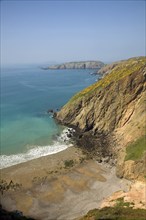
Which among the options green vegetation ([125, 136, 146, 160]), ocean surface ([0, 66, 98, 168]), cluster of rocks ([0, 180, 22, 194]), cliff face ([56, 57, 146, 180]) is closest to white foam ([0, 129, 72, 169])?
ocean surface ([0, 66, 98, 168])

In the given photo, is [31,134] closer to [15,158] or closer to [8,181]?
[15,158]

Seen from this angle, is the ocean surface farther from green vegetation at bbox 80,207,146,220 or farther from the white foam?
green vegetation at bbox 80,207,146,220

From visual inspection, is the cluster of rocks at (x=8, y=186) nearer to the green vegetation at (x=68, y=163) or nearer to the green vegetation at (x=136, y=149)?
the green vegetation at (x=68, y=163)

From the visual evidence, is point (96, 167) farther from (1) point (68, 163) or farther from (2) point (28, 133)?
(2) point (28, 133)

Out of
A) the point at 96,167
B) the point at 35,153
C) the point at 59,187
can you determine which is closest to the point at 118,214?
the point at 59,187

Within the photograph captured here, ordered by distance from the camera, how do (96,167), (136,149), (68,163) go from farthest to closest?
(68,163) → (96,167) → (136,149)

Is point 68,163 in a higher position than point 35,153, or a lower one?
lower

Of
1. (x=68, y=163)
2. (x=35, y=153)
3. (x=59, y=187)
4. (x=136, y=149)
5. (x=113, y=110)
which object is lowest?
(x=59, y=187)

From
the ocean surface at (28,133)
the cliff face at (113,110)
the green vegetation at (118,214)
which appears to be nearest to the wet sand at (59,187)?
the ocean surface at (28,133)
